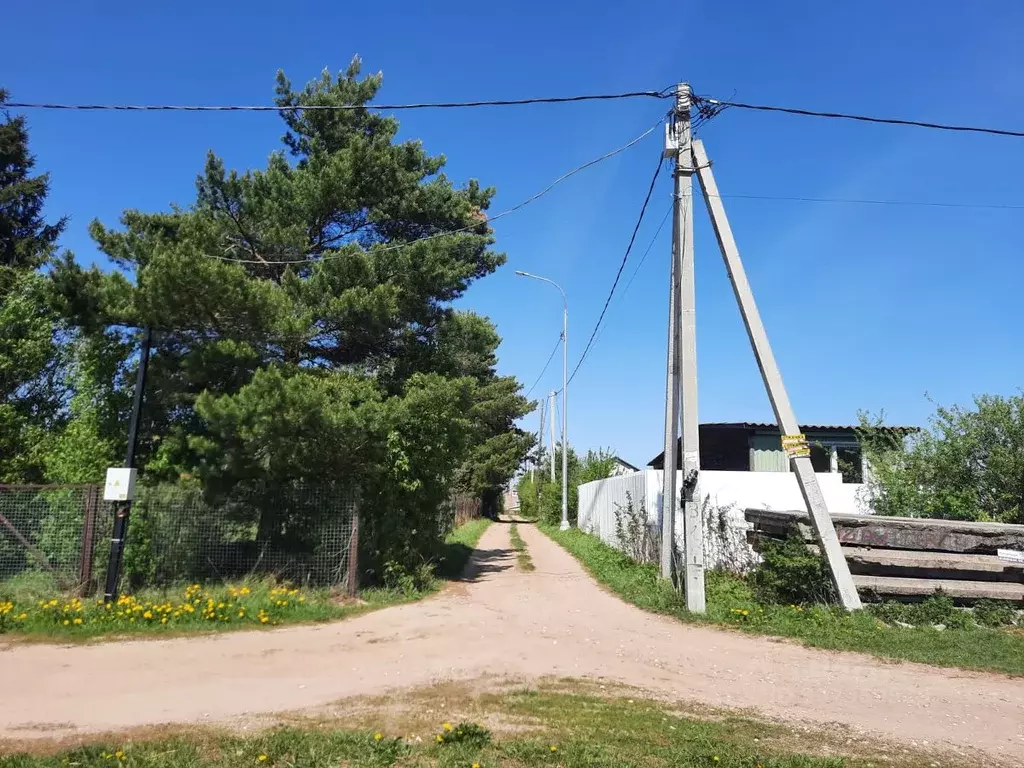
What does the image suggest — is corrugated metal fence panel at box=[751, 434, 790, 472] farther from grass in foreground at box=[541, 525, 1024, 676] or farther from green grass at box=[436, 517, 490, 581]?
grass in foreground at box=[541, 525, 1024, 676]

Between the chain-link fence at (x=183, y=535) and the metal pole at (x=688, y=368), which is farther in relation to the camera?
the metal pole at (x=688, y=368)

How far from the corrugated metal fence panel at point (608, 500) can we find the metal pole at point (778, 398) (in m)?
5.29

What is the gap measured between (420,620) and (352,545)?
204cm

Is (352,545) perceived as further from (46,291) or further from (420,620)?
(46,291)

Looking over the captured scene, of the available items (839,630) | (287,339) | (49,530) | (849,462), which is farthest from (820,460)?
(49,530)

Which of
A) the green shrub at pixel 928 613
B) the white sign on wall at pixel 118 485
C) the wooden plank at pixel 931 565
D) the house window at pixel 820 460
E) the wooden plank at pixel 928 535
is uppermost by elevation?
the house window at pixel 820 460

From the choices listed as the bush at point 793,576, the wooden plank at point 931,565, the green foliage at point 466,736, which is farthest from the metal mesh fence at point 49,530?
the wooden plank at point 931,565

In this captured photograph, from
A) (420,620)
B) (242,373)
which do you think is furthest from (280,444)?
(420,620)

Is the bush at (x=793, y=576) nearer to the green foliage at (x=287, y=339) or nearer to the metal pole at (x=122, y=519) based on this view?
the green foliage at (x=287, y=339)

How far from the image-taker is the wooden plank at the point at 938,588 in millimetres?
10180

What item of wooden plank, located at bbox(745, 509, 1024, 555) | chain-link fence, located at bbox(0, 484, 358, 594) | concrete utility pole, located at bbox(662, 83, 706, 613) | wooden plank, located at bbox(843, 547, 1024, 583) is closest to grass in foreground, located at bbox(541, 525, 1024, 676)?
concrete utility pole, located at bbox(662, 83, 706, 613)

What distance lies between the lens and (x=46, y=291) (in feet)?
40.8

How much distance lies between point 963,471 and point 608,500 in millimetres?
10791

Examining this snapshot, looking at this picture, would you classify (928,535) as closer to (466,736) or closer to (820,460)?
(466,736)
